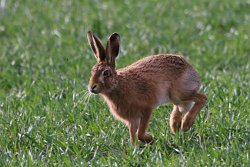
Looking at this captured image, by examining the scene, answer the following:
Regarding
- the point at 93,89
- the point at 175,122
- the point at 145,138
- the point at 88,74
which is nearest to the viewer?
the point at 93,89

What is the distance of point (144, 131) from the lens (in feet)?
21.1

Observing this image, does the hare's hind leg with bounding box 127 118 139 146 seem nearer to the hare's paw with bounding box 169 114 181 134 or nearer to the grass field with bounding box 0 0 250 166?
the grass field with bounding box 0 0 250 166

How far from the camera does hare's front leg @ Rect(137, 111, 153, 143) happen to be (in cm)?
640

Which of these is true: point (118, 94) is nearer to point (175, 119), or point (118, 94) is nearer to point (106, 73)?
point (106, 73)

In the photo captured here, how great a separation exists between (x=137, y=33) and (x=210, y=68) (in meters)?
1.90

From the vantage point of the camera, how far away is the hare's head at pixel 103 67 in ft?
20.4

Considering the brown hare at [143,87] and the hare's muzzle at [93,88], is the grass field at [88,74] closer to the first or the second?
the brown hare at [143,87]

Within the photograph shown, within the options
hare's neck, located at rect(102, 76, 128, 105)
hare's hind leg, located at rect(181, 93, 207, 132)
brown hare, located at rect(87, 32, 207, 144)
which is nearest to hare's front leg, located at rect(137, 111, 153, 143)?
brown hare, located at rect(87, 32, 207, 144)

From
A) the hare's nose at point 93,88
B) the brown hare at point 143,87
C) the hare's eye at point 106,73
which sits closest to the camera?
the hare's nose at point 93,88

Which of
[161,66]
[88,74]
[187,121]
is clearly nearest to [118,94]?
[161,66]

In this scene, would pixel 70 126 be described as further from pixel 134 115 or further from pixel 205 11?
pixel 205 11

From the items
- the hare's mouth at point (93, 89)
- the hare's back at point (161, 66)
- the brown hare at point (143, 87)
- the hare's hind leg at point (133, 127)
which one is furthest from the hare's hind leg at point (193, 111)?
the hare's mouth at point (93, 89)

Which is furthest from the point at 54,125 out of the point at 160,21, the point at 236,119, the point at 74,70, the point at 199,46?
the point at 160,21

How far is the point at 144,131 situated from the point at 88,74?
268 centimetres
